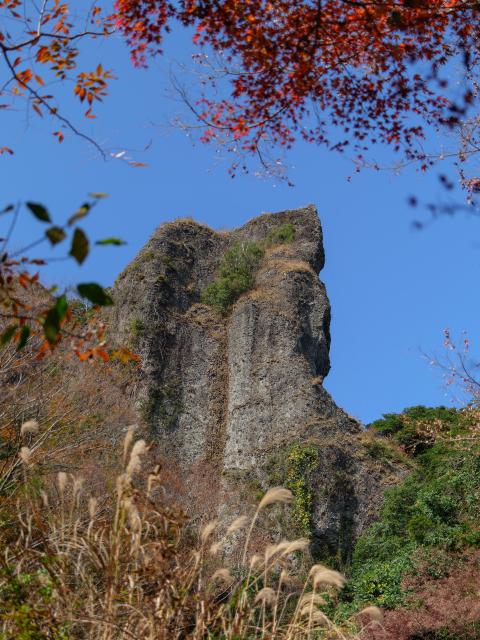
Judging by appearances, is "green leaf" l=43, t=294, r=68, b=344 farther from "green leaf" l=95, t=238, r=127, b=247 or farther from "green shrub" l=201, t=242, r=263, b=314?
"green shrub" l=201, t=242, r=263, b=314

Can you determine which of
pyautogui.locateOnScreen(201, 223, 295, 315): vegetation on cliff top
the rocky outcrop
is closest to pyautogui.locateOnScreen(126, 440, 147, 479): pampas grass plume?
the rocky outcrop

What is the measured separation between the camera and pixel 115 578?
12.4 feet

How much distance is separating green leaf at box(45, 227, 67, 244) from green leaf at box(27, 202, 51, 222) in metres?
0.04

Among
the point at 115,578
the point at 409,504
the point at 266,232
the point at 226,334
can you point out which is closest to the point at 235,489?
the point at 409,504

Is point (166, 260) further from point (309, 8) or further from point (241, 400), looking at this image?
point (309, 8)

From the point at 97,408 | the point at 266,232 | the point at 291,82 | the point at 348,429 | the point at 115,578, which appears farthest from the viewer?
the point at 266,232

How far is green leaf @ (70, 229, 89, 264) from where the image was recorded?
2111 millimetres

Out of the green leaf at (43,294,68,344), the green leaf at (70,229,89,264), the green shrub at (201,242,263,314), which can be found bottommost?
the green leaf at (43,294,68,344)

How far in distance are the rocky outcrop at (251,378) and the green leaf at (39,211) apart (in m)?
18.0

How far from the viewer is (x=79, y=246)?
2.12 metres

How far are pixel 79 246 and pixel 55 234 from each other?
90 millimetres

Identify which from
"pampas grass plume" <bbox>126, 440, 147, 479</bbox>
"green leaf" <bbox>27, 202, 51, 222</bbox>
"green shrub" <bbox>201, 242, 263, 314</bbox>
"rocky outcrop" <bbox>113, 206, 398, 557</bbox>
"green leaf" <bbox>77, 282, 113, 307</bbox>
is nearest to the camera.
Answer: "green leaf" <bbox>27, 202, 51, 222</bbox>

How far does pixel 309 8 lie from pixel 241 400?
1897cm

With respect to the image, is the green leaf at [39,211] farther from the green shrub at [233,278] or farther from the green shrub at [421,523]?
the green shrub at [233,278]
